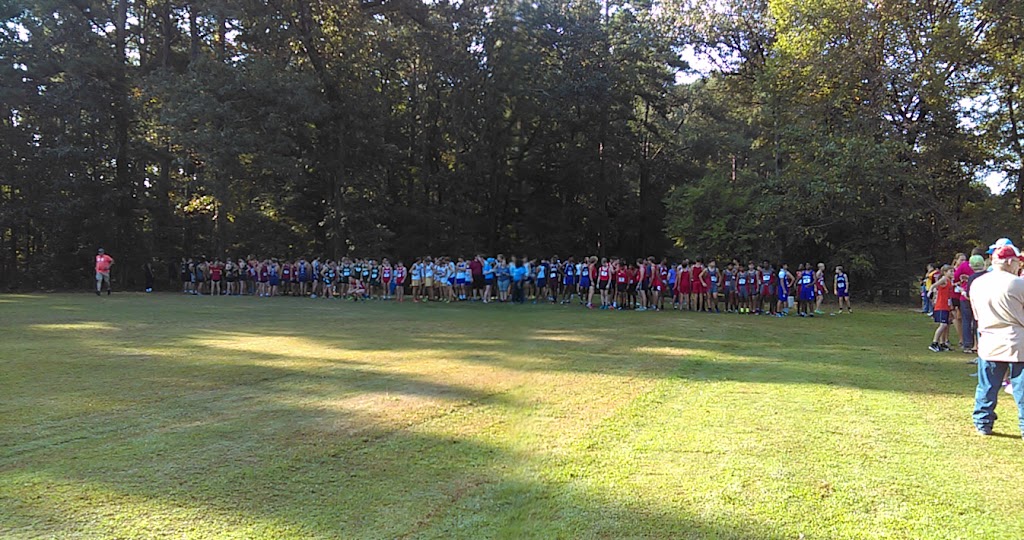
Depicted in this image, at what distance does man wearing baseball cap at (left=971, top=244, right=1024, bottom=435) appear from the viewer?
5457 millimetres

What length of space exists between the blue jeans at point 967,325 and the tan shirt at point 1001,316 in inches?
213

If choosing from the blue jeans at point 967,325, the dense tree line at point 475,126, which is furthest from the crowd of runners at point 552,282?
the blue jeans at point 967,325

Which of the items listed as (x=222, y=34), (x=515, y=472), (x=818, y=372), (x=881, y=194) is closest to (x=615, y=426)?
(x=515, y=472)

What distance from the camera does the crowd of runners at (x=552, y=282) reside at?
1869 cm

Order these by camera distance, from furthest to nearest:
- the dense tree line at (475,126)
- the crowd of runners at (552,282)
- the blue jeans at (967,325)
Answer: the dense tree line at (475,126) < the crowd of runners at (552,282) < the blue jeans at (967,325)

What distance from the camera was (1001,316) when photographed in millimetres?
5598

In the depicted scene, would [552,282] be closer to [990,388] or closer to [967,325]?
[967,325]

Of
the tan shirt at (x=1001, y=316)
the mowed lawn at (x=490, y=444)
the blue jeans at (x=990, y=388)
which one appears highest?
the tan shirt at (x=1001, y=316)

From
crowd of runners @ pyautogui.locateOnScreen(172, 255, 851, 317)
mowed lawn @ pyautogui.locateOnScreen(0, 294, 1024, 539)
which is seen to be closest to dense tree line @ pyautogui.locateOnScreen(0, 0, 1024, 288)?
crowd of runners @ pyautogui.locateOnScreen(172, 255, 851, 317)

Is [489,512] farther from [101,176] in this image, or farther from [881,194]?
[101,176]

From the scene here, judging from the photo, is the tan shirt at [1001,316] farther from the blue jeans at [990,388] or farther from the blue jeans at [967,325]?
the blue jeans at [967,325]

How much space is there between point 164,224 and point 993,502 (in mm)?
34674

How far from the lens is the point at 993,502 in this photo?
4059mm

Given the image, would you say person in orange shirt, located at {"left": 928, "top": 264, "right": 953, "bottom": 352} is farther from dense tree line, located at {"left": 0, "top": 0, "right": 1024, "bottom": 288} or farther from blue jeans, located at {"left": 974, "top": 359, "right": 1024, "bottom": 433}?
dense tree line, located at {"left": 0, "top": 0, "right": 1024, "bottom": 288}
